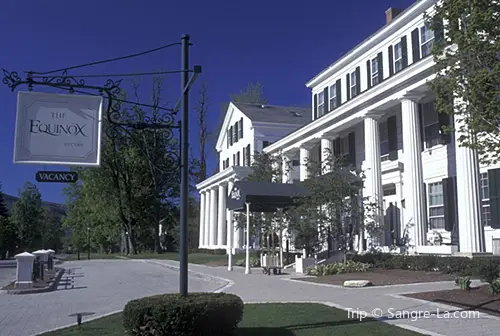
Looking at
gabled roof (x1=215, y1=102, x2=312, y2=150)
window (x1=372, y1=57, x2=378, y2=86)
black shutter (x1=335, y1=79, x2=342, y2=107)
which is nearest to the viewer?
window (x1=372, y1=57, x2=378, y2=86)

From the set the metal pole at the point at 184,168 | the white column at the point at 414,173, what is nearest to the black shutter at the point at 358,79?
the white column at the point at 414,173

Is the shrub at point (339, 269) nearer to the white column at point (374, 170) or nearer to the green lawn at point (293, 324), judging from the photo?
the white column at point (374, 170)

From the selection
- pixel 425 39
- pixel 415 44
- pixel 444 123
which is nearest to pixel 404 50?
pixel 415 44

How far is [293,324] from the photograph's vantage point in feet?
28.6

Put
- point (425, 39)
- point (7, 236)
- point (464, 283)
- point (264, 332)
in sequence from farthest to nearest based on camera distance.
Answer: point (7, 236) < point (425, 39) < point (464, 283) < point (264, 332)

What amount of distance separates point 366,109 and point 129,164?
3601 centimetres

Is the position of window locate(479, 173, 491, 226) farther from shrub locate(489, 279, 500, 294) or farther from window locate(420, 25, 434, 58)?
shrub locate(489, 279, 500, 294)

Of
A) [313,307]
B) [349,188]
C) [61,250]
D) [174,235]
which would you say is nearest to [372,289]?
[313,307]

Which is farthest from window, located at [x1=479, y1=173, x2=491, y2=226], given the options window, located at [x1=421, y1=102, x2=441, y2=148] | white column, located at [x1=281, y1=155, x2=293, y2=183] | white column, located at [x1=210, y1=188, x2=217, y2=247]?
white column, located at [x1=210, y1=188, x2=217, y2=247]

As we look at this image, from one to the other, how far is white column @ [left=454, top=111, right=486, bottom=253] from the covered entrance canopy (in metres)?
6.47

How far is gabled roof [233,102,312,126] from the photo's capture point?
41.2m

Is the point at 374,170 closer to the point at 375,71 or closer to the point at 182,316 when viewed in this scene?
the point at 375,71

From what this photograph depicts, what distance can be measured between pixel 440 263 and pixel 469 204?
7.57 ft

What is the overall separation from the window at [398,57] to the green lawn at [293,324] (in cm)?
1560
